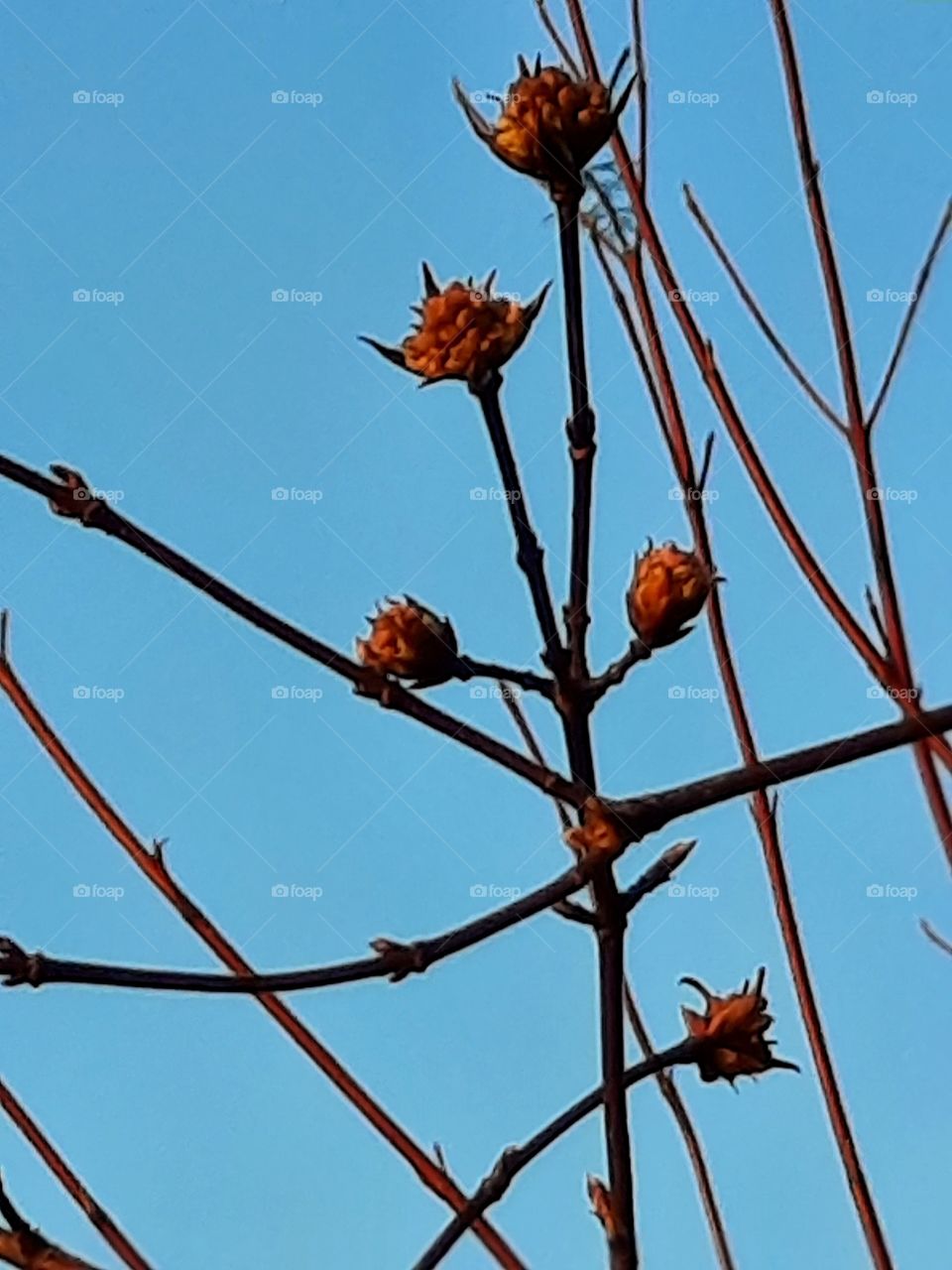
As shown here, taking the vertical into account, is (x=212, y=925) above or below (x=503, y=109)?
below

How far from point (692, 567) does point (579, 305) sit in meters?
0.09

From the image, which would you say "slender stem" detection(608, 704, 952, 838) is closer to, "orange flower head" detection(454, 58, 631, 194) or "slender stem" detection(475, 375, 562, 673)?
"slender stem" detection(475, 375, 562, 673)

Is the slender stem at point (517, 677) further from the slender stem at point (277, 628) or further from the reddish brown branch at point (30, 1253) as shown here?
the reddish brown branch at point (30, 1253)

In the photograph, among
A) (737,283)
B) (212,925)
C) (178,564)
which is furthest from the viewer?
(737,283)

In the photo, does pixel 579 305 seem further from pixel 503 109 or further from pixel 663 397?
pixel 663 397

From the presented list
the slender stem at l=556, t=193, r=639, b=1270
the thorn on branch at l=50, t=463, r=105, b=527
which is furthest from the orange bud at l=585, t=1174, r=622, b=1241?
the thorn on branch at l=50, t=463, r=105, b=527

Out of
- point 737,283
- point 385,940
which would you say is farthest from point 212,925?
point 737,283

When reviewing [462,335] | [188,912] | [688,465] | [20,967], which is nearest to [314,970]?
[20,967]

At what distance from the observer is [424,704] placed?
376mm

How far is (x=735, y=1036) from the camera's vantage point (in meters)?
0.41

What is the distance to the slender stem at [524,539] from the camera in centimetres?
37

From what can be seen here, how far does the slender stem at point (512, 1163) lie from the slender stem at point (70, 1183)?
228 mm

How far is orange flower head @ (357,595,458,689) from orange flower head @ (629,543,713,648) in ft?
0.19

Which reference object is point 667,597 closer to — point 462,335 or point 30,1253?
point 462,335
